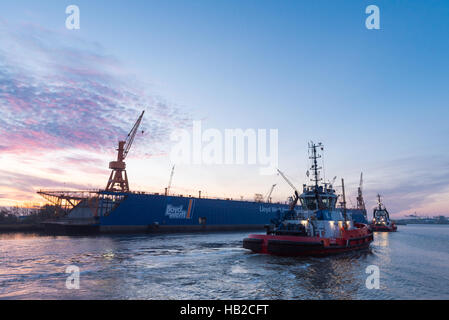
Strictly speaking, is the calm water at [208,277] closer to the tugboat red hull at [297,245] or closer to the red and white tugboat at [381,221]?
the tugboat red hull at [297,245]

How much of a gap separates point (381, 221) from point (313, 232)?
93.7 m

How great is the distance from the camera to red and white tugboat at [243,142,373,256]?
2702 centimetres

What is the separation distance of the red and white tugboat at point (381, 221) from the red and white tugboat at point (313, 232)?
251 ft

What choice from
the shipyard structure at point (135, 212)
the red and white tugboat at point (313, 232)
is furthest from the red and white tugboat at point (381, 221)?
the red and white tugboat at point (313, 232)

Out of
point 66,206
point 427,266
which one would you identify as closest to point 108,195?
point 66,206

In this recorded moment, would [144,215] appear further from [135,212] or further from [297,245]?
[297,245]

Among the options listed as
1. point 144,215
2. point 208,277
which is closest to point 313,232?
point 208,277

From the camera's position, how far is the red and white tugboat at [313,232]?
27.0 meters

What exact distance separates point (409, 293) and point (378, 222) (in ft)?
339

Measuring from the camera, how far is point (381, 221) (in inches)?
4173

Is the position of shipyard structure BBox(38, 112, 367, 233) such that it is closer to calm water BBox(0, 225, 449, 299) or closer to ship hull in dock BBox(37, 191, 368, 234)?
ship hull in dock BBox(37, 191, 368, 234)

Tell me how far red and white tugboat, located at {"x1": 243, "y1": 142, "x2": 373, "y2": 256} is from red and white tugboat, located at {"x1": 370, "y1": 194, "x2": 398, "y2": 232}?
7654 centimetres

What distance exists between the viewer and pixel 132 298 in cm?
1359
